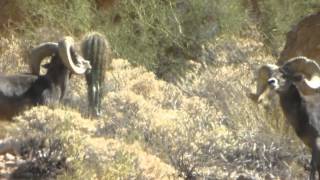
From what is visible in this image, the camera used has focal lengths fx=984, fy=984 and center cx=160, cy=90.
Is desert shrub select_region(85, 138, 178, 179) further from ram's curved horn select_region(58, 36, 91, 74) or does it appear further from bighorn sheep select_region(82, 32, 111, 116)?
bighorn sheep select_region(82, 32, 111, 116)

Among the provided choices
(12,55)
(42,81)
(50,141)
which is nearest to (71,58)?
(42,81)

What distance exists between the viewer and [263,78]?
11.3 metres

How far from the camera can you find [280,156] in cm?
1155

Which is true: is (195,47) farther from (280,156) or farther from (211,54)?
(280,156)

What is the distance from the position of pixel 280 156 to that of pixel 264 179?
612 millimetres

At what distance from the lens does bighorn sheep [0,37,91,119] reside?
1241cm

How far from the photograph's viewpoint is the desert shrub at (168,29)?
19.6 metres

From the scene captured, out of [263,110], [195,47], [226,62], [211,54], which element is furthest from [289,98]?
[195,47]

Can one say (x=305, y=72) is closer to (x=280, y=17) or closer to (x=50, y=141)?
(x=50, y=141)

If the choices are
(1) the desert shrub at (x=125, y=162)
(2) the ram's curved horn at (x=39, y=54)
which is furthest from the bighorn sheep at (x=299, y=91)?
(2) the ram's curved horn at (x=39, y=54)

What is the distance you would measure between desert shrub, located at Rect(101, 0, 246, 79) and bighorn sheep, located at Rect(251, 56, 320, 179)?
7890 millimetres

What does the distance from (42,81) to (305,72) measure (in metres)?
3.59

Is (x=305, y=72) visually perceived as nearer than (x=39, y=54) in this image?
Yes

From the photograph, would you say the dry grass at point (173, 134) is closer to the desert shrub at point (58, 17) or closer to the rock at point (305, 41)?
the rock at point (305, 41)
